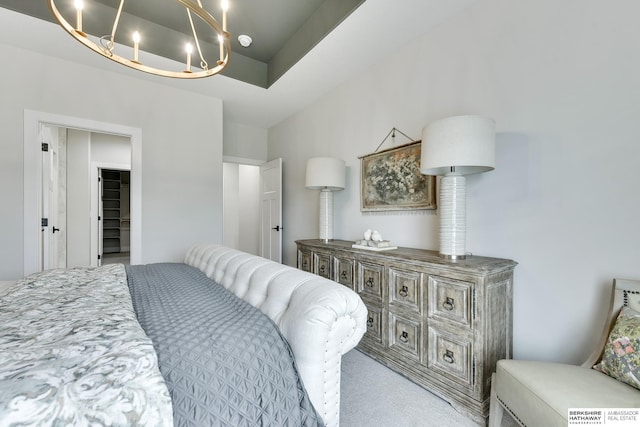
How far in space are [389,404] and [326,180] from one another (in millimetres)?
1935

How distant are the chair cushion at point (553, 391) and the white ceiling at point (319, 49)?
2361 mm

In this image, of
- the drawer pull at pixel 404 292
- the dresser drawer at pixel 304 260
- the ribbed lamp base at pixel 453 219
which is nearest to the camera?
the ribbed lamp base at pixel 453 219

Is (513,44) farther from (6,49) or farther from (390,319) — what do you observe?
(6,49)

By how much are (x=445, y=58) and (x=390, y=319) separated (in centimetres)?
207

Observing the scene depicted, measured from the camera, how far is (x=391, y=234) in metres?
2.59

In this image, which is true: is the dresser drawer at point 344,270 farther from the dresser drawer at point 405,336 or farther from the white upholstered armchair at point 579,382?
the white upholstered armchair at point 579,382

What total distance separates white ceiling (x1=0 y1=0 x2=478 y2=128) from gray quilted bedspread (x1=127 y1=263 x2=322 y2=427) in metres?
2.29

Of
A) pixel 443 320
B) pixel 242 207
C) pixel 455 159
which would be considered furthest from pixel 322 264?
pixel 242 207

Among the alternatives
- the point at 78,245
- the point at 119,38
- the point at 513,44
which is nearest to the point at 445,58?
the point at 513,44

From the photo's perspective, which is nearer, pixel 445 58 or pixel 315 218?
pixel 445 58

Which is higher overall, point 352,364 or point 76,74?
point 76,74

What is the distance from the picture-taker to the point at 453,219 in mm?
1773

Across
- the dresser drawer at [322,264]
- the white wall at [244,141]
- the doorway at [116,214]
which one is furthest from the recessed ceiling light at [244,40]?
the doorway at [116,214]

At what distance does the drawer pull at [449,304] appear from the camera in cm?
162
